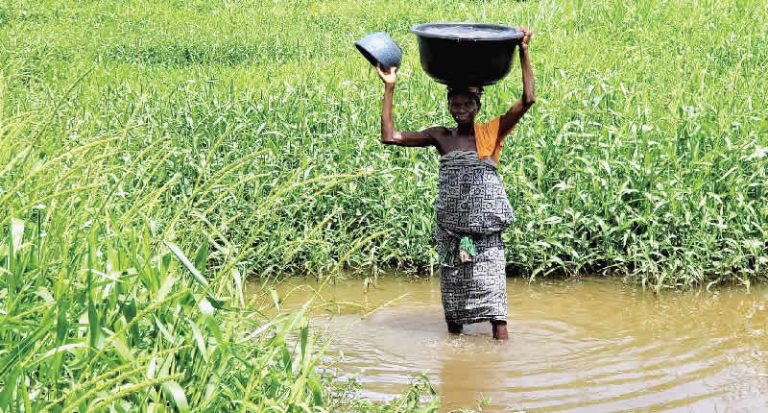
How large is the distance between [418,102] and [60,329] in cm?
516

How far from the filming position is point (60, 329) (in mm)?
3209

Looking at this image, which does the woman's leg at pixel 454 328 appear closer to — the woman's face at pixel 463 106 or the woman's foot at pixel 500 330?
the woman's foot at pixel 500 330

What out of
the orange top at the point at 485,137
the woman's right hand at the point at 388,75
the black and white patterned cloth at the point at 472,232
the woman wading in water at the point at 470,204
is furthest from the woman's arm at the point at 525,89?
the woman's right hand at the point at 388,75

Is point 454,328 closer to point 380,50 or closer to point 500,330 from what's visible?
point 500,330

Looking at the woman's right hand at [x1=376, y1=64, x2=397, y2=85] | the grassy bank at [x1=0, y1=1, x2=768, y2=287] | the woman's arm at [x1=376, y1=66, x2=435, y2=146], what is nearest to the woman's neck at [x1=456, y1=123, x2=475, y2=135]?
the woman's arm at [x1=376, y1=66, x2=435, y2=146]

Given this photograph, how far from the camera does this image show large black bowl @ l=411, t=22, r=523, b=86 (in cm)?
523

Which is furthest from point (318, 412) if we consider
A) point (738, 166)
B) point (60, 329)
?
point (738, 166)

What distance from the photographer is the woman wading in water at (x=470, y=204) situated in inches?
219

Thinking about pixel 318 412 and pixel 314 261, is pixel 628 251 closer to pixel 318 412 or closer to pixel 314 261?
pixel 314 261

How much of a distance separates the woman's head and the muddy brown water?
2.88 feet

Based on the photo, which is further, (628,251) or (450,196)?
(628,251)

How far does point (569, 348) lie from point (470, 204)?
0.87m

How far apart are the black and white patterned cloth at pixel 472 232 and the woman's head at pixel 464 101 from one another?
177 mm

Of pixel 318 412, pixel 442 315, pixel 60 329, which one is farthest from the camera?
pixel 442 315
